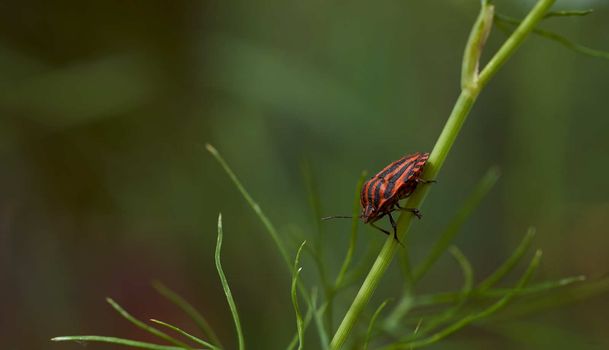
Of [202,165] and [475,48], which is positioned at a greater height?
[475,48]

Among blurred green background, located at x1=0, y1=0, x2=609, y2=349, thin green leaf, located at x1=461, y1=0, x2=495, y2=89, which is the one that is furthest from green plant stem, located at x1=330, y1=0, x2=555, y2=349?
blurred green background, located at x1=0, y1=0, x2=609, y2=349

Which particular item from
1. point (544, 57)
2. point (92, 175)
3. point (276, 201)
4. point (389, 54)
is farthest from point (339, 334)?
point (389, 54)

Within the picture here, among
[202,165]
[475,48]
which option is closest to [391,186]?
[475,48]

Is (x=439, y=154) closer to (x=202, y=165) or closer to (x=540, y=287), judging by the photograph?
(x=540, y=287)

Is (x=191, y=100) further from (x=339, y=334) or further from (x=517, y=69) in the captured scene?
(x=339, y=334)

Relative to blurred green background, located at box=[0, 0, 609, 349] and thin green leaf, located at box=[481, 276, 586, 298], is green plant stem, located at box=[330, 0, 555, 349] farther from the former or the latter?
blurred green background, located at box=[0, 0, 609, 349]

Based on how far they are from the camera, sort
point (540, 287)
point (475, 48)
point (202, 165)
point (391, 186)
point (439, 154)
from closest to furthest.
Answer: point (439, 154)
point (475, 48)
point (391, 186)
point (540, 287)
point (202, 165)
